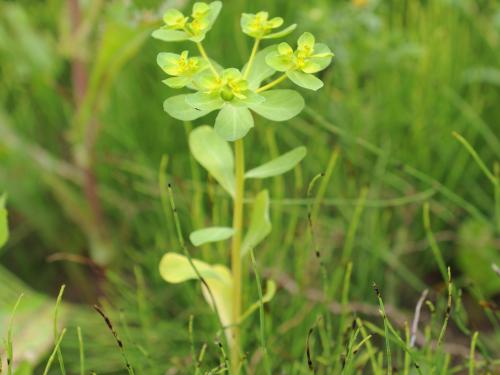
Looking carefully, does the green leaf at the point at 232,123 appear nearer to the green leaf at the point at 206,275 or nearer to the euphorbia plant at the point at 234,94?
the euphorbia plant at the point at 234,94

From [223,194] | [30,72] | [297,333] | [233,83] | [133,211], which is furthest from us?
[30,72]

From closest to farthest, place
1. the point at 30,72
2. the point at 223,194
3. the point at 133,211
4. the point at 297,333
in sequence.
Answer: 1. the point at 297,333
2. the point at 223,194
3. the point at 133,211
4. the point at 30,72

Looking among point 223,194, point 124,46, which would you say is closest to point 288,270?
point 223,194

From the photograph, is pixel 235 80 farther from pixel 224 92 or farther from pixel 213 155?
pixel 213 155

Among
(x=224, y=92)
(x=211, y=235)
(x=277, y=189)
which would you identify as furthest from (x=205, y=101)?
(x=277, y=189)

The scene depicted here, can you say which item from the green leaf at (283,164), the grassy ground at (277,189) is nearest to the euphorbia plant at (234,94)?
the green leaf at (283,164)

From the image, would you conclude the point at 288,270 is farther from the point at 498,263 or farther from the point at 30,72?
the point at 30,72
